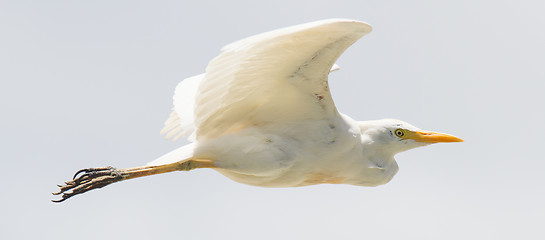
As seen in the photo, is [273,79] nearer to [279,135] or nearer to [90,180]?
[279,135]

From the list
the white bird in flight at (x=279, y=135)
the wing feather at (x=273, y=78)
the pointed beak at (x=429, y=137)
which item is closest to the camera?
the wing feather at (x=273, y=78)

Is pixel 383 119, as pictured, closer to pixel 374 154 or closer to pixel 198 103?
pixel 374 154

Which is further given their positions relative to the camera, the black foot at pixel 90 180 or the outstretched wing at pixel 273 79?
the black foot at pixel 90 180

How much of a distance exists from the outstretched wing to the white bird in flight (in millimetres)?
11

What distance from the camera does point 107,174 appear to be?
11023mm

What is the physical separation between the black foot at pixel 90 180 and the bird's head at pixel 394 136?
2.97 m

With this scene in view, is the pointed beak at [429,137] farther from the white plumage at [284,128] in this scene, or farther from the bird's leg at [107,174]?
the bird's leg at [107,174]

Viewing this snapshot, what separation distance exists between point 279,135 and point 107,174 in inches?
79.9

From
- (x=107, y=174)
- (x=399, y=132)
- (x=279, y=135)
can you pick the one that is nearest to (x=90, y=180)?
(x=107, y=174)

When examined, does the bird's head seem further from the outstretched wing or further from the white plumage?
the outstretched wing

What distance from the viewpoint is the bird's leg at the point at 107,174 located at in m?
10.9

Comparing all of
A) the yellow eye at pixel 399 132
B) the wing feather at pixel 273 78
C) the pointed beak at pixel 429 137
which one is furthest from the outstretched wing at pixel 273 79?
the pointed beak at pixel 429 137

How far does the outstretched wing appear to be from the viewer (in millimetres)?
9267

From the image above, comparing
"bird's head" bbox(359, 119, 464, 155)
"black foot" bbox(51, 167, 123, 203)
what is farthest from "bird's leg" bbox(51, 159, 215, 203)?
"bird's head" bbox(359, 119, 464, 155)
